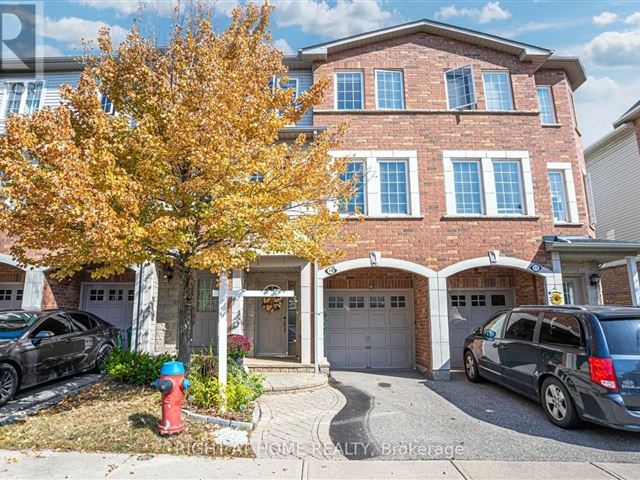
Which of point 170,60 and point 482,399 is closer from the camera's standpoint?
point 170,60

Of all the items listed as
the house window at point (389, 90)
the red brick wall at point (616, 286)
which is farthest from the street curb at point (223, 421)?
the red brick wall at point (616, 286)

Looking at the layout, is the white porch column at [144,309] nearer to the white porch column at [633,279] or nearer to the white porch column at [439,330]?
the white porch column at [439,330]

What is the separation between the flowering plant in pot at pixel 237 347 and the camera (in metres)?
9.04

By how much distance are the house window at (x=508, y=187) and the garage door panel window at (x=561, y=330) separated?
5016mm

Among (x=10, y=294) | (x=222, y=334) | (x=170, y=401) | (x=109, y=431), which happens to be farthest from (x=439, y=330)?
(x=10, y=294)

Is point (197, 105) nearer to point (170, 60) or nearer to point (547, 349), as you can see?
point (170, 60)

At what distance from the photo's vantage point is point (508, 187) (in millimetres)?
11328

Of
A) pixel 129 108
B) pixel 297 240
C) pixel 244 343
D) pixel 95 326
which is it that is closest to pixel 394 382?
pixel 244 343

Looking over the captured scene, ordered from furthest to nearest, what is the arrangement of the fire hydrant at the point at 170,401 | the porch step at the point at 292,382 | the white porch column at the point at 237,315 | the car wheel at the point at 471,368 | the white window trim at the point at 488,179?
the white window trim at the point at 488,179 → the white porch column at the point at 237,315 → the car wheel at the point at 471,368 → the porch step at the point at 292,382 → the fire hydrant at the point at 170,401

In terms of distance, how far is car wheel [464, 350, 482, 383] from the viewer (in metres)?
9.20

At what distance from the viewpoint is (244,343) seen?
9.45m

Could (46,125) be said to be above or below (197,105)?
below

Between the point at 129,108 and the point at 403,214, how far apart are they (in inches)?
280

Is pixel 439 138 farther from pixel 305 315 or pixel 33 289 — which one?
pixel 33 289
